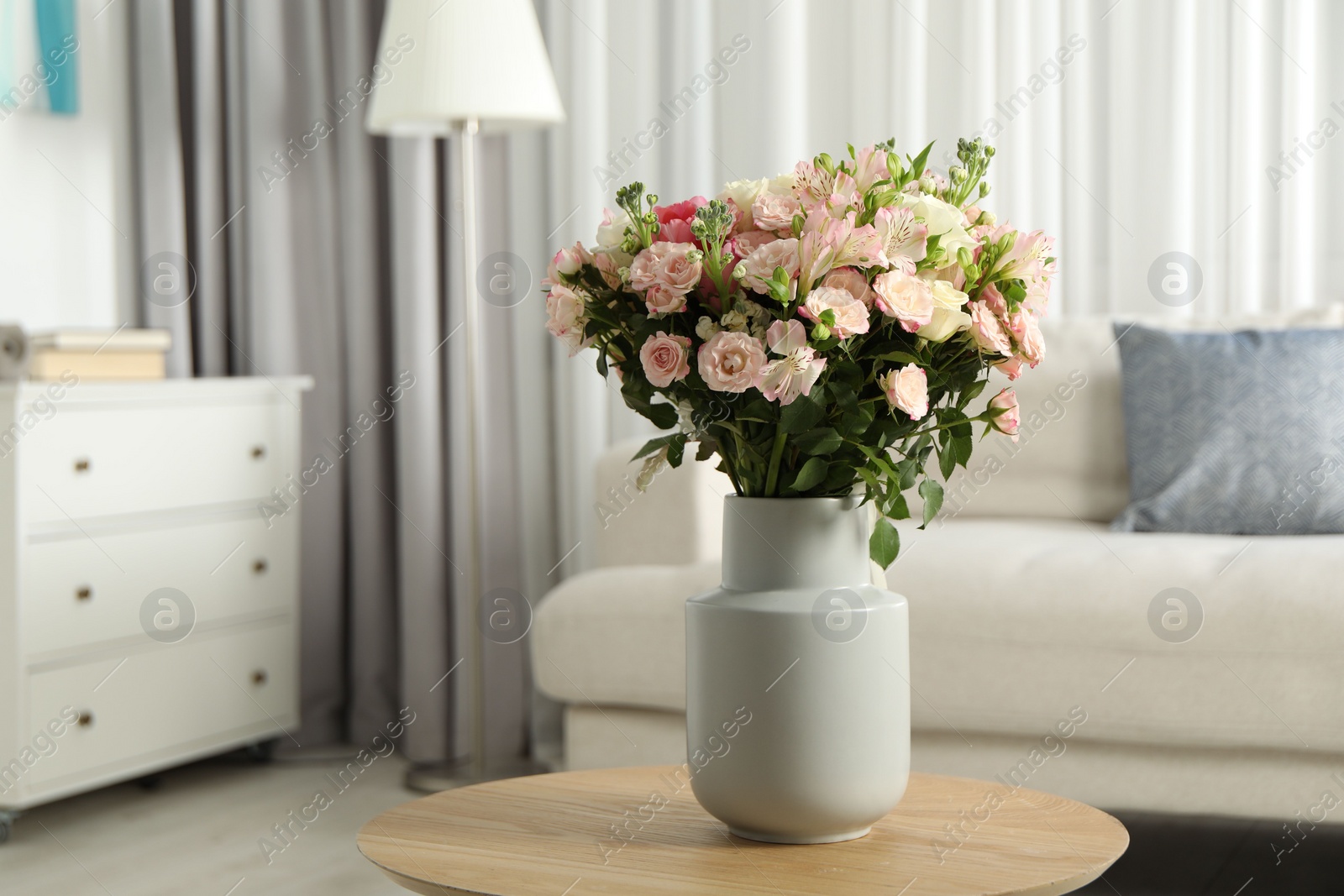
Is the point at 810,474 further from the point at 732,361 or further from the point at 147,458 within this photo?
the point at 147,458

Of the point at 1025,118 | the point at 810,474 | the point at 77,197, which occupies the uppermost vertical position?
the point at 1025,118

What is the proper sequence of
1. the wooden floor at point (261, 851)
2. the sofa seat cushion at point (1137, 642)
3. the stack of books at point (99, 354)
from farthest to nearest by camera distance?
1. the stack of books at point (99, 354)
2. the wooden floor at point (261, 851)
3. the sofa seat cushion at point (1137, 642)

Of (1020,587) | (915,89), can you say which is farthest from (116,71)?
(1020,587)

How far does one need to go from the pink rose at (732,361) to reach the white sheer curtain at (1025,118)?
1894mm

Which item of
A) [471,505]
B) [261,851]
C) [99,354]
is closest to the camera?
[261,851]

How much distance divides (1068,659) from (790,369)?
3.36 ft

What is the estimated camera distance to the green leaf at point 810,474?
1.01 meters

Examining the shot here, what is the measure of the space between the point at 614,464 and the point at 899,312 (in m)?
1.46

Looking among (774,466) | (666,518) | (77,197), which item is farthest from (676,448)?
(77,197)

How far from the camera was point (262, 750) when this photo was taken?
2812mm

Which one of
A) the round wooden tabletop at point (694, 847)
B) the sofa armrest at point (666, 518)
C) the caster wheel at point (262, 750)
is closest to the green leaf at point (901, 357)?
the round wooden tabletop at point (694, 847)

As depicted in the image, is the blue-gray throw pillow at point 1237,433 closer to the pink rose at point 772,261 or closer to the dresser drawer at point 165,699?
the pink rose at point 772,261

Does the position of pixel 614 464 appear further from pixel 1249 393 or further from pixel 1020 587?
pixel 1249 393

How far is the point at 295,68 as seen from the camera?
9.53ft
